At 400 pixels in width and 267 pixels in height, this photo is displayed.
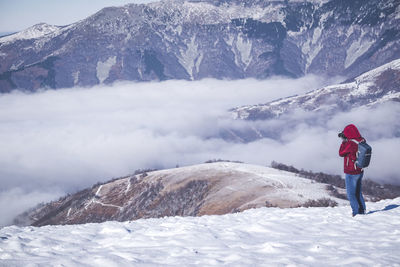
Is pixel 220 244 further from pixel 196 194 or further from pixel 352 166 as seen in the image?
pixel 196 194

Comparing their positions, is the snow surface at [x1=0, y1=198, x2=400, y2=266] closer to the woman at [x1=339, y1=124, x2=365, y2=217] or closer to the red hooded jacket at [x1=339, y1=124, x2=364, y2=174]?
the woman at [x1=339, y1=124, x2=365, y2=217]

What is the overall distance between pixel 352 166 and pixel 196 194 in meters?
89.2

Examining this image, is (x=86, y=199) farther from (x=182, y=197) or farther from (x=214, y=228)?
(x=214, y=228)

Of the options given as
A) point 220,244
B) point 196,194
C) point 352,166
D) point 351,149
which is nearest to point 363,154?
point 351,149

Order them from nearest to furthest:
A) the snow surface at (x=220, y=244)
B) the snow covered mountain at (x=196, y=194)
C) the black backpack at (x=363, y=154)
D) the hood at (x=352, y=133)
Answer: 1. the snow surface at (x=220, y=244)
2. the black backpack at (x=363, y=154)
3. the hood at (x=352, y=133)
4. the snow covered mountain at (x=196, y=194)

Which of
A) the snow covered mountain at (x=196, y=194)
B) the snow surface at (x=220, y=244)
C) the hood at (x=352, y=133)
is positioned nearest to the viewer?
the snow surface at (x=220, y=244)

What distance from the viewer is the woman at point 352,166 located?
16.0 metres

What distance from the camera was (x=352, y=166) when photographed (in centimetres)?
1631

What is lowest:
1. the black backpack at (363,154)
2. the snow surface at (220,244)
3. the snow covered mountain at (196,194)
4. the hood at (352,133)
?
the snow covered mountain at (196,194)

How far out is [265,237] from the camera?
12953 mm

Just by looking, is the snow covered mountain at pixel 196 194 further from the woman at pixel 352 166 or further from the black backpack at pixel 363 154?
the black backpack at pixel 363 154

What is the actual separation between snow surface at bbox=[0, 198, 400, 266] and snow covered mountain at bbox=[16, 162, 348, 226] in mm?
41560

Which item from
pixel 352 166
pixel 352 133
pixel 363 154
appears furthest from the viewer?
pixel 352 166

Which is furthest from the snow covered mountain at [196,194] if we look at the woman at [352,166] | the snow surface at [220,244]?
the snow surface at [220,244]
